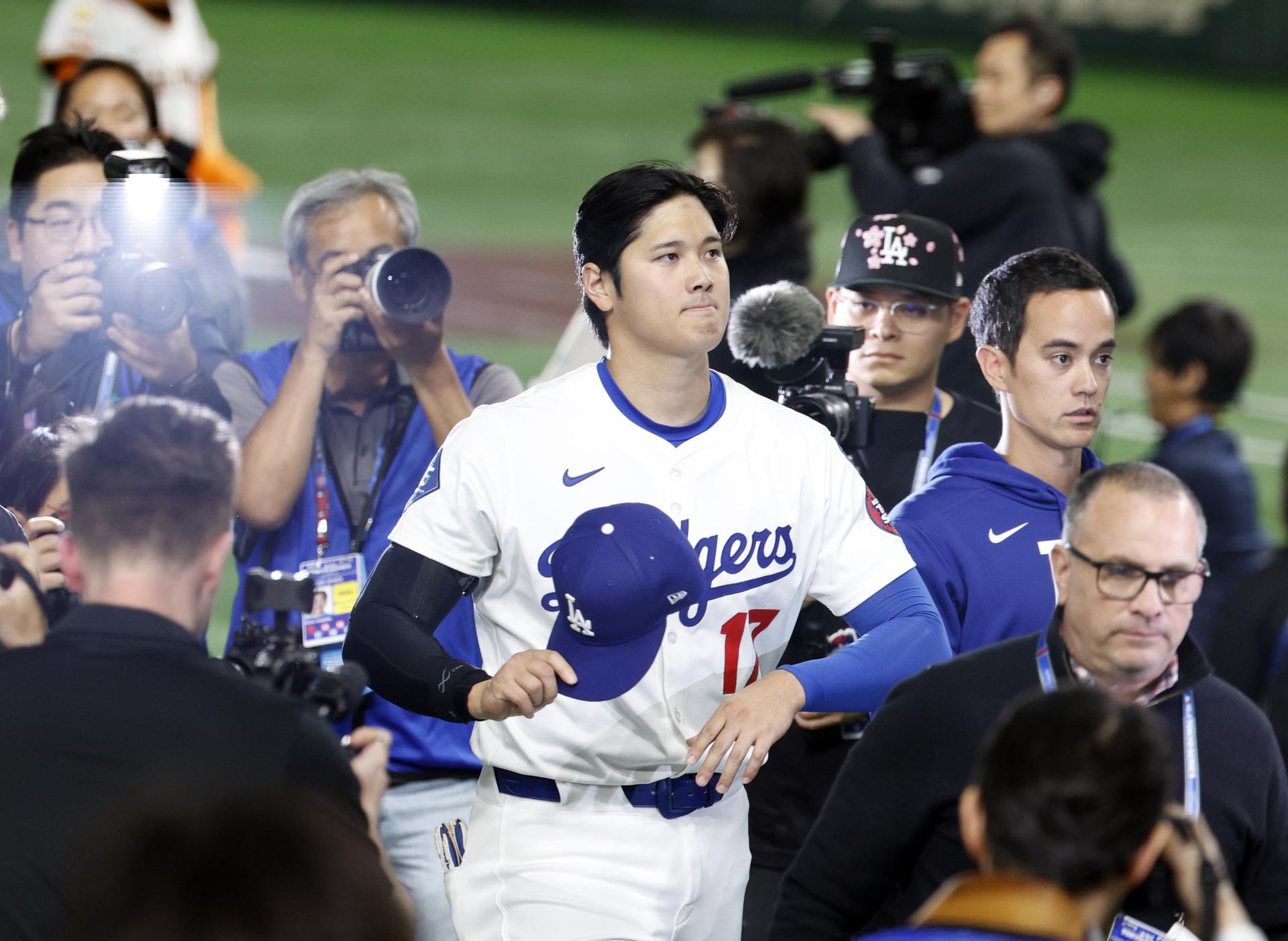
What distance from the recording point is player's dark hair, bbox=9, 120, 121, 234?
4.65m

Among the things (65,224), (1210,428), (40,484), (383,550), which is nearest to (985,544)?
(383,550)

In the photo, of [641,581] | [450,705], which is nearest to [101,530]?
[450,705]

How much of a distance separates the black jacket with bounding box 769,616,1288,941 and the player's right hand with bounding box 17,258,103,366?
88.8 inches

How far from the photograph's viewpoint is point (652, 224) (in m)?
3.43

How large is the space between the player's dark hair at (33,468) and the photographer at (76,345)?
0.44 feet

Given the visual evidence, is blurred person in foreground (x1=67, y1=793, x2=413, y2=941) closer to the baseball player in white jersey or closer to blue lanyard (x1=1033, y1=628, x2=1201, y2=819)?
the baseball player in white jersey

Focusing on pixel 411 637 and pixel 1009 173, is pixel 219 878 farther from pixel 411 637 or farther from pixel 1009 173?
pixel 1009 173

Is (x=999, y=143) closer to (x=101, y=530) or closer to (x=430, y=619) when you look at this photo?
(x=430, y=619)

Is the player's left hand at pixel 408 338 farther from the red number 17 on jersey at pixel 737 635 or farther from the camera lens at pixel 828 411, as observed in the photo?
the red number 17 on jersey at pixel 737 635

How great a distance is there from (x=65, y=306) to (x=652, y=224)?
164 centimetres

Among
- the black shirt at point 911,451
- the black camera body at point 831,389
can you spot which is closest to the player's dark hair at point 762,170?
the black shirt at point 911,451

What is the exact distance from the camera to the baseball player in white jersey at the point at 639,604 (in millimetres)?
3211

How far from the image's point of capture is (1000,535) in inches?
148

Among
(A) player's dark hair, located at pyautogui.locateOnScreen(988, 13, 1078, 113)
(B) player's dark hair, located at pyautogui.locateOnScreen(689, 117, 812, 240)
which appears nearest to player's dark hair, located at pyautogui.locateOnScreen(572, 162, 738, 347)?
(B) player's dark hair, located at pyautogui.locateOnScreen(689, 117, 812, 240)
